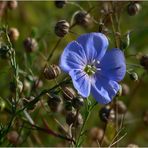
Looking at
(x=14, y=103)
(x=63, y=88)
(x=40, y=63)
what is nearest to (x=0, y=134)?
(x=14, y=103)

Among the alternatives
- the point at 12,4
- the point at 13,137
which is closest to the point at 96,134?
the point at 13,137

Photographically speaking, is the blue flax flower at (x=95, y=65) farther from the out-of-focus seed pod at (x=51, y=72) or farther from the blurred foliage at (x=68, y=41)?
the blurred foliage at (x=68, y=41)

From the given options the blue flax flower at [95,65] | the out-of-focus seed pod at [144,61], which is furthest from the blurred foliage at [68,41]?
the blue flax flower at [95,65]

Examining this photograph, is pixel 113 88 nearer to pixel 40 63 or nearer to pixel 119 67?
pixel 119 67

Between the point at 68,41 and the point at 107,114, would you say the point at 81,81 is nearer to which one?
the point at 107,114

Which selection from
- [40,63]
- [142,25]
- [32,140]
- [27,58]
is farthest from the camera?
[142,25]
